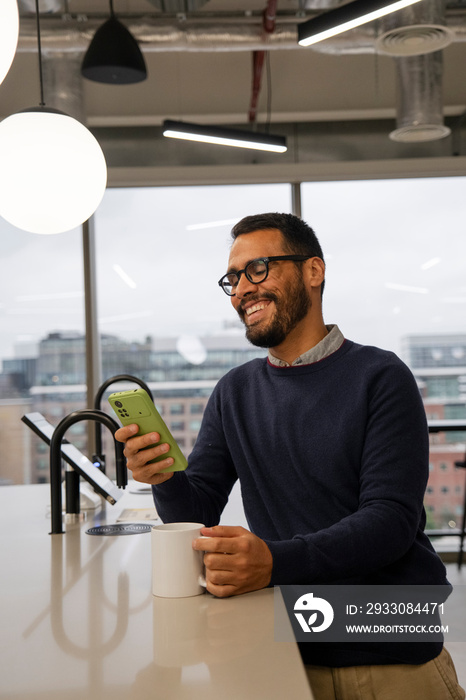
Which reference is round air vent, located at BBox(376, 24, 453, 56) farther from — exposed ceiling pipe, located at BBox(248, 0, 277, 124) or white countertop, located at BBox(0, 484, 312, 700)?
white countertop, located at BBox(0, 484, 312, 700)

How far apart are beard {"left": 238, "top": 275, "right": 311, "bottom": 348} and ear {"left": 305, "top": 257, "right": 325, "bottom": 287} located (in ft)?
0.12

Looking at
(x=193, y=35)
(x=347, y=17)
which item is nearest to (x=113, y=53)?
(x=193, y=35)

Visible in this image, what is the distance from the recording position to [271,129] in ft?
Result: 17.4

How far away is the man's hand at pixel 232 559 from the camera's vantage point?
112 cm

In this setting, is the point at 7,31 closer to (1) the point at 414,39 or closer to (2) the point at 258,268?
(2) the point at 258,268

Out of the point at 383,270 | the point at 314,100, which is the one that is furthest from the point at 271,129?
the point at 383,270

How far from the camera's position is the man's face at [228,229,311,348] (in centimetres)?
154

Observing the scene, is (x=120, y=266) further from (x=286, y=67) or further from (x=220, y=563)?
(x=220, y=563)

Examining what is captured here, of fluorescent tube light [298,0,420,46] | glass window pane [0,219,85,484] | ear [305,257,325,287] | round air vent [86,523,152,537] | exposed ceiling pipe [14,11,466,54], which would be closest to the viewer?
ear [305,257,325,287]

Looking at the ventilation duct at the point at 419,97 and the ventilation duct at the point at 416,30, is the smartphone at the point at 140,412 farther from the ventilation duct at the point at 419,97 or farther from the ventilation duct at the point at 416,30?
the ventilation duct at the point at 419,97

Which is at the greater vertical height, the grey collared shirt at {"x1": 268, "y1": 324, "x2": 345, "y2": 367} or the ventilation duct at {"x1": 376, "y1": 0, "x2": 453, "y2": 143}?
the ventilation duct at {"x1": 376, "y1": 0, "x2": 453, "y2": 143}

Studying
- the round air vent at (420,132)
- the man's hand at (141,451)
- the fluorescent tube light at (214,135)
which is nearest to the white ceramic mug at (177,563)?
the man's hand at (141,451)

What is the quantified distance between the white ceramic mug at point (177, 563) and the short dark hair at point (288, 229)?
2.26 feet

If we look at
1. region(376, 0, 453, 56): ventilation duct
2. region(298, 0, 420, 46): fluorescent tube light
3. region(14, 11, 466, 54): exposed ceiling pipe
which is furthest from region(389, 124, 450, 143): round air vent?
region(298, 0, 420, 46): fluorescent tube light
